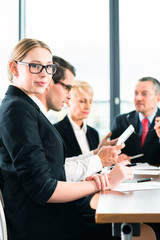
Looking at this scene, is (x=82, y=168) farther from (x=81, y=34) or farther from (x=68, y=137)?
(x=81, y=34)

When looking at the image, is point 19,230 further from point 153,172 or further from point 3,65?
point 3,65

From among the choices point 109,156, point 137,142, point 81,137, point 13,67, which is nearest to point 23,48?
point 13,67

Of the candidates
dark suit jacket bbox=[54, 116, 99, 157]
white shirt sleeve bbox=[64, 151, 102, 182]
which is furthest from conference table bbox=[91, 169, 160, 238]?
dark suit jacket bbox=[54, 116, 99, 157]

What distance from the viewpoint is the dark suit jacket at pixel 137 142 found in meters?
2.85

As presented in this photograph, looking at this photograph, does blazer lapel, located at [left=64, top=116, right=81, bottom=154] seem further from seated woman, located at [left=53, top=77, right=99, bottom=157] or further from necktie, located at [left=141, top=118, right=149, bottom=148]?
necktie, located at [left=141, top=118, right=149, bottom=148]

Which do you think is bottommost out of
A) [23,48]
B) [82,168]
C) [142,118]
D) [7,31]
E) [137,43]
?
[82,168]

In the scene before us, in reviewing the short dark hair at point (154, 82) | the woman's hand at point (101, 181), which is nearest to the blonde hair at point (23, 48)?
the woman's hand at point (101, 181)

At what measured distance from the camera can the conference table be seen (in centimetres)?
106

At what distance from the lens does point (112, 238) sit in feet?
5.39

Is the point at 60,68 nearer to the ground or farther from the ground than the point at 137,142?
farther from the ground

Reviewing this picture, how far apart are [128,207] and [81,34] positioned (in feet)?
11.3

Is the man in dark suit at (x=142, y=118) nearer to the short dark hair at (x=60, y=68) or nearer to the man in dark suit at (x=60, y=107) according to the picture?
the man in dark suit at (x=60, y=107)

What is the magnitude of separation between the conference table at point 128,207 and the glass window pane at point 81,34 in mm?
2857

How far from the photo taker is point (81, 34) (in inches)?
167
